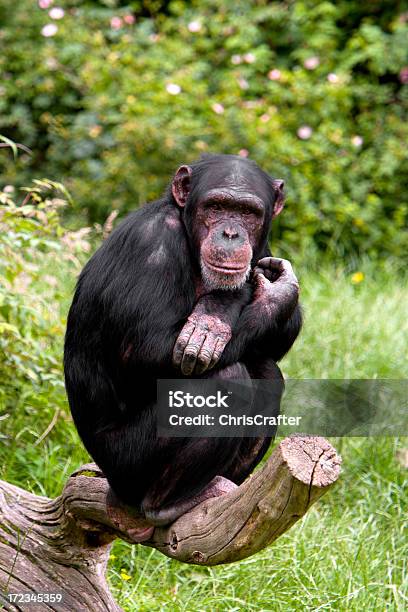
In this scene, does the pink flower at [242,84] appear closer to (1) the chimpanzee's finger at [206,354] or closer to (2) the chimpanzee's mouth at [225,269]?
(2) the chimpanzee's mouth at [225,269]

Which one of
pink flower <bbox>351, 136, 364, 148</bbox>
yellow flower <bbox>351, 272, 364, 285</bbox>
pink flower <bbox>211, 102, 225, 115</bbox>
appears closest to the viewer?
yellow flower <bbox>351, 272, 364, 285</bbox>

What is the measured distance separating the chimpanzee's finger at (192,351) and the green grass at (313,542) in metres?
1.32

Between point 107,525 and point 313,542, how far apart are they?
1408 mm

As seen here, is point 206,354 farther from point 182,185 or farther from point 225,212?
point 182,185

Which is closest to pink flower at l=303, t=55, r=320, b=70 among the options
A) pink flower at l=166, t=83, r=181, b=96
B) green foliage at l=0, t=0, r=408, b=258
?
green foliage at l=0, t=0, r=408, b=258

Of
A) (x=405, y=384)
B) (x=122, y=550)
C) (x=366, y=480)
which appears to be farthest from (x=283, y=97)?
A: (x=122, y=550)

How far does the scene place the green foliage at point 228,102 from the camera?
8250 mm

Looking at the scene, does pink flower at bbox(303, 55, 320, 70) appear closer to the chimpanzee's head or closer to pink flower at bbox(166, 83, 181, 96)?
pink flower at bbox(166, 83, 181, 96)

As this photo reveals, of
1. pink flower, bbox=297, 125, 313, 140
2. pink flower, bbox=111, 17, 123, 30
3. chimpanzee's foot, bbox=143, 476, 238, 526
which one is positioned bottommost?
pink flower, bbox=297, 125, 313, 140

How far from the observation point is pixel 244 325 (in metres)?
3.52

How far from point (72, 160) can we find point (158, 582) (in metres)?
5.74

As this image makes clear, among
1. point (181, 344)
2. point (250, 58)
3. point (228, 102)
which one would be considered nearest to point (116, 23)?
point (250, 58)

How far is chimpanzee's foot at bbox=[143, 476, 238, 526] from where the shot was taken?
3.38 m

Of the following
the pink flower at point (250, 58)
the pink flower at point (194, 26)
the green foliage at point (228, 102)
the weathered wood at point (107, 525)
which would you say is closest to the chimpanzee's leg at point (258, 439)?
the weathered wood at point (107, 525)
